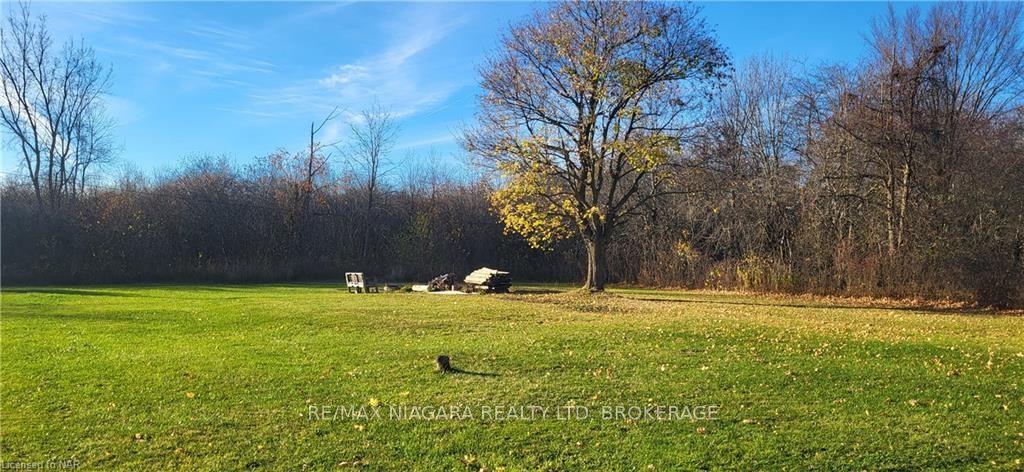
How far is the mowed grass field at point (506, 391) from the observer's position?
16.3 feet

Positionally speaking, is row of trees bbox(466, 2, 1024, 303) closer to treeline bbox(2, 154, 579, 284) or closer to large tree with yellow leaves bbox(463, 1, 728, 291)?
large tree with yellow leaves bbox(463, 1, 728, 291)

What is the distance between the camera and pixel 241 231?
110ft

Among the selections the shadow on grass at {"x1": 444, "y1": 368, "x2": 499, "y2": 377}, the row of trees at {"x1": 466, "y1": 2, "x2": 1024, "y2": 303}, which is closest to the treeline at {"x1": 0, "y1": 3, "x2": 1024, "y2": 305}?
the row of trees at {"x1": 466, "y1": 2, "x2": 1024, "y2": 303}

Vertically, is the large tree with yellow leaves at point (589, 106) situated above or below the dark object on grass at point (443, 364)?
above

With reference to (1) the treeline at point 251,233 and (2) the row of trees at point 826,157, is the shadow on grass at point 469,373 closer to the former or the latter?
(2) the row of trees at point 826,157

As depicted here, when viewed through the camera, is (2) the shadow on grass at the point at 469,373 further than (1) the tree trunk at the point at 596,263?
No

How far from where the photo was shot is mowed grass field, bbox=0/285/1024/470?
4.95 metres

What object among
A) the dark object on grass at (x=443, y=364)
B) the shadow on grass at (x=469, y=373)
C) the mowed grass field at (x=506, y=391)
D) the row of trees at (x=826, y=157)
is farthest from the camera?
the row of trees at (x=826, y=157)

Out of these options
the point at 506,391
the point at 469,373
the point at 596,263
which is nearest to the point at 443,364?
the point at 469,373

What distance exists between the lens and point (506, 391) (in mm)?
6766

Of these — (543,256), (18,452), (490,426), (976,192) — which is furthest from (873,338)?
(543,256)

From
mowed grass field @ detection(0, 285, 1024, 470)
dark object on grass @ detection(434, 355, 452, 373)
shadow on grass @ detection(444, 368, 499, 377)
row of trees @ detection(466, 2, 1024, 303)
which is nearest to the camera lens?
mowed grass field @ detection(0, 285, 1024, 470)

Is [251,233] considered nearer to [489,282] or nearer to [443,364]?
[489,282]

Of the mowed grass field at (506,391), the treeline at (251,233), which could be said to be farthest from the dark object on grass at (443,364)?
the treeline at (251,233)
